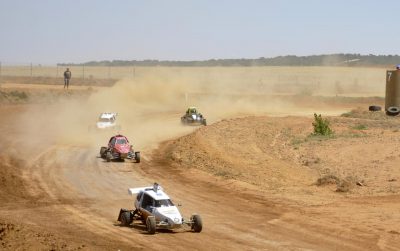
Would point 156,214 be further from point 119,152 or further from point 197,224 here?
point 119,152

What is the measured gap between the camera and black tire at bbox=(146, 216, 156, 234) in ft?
68.5

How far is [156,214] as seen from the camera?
21359mm

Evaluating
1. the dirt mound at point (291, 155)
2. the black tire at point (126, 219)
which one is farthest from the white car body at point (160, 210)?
the dirt mound at point (291, 155)

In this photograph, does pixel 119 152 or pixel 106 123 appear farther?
pixel 106 123

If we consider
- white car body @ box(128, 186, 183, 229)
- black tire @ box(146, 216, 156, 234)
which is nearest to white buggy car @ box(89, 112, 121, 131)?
white car body @ box(128, 186, 183, 229)

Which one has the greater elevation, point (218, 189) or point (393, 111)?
point (393, 111)

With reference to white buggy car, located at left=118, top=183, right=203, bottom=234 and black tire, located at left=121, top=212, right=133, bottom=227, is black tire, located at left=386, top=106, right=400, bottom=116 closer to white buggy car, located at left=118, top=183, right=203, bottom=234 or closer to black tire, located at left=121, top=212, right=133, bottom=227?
white buggy car, located at left=118, top=183, right=203, bottom=234

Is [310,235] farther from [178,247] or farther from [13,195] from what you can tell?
[13,195]

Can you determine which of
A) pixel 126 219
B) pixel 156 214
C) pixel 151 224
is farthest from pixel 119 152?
pixel 151 224

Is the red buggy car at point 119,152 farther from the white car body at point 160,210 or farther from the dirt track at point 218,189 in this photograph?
the white car body at point 160,210

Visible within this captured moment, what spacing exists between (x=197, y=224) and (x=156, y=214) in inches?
53.5

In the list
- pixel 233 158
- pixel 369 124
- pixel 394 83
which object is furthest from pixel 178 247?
pixel 394 83

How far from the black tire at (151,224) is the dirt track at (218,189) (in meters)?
0.29

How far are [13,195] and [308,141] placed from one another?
74.2 feet
